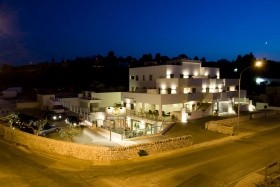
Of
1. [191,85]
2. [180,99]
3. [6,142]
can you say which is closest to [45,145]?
[6,142]

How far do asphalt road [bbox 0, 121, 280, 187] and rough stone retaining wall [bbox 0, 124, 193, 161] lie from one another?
23.9 inches

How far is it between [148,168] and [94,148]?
15.3 feet

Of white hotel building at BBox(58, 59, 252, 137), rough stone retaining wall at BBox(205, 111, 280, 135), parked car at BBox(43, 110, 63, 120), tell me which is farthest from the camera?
white hotel building at BBox(58, 59, 252, 137)

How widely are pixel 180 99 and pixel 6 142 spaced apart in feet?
75.4

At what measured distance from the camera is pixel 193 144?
2697 centimetres

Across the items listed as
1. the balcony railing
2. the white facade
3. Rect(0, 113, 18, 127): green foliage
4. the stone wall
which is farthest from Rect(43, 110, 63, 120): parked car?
the white facade

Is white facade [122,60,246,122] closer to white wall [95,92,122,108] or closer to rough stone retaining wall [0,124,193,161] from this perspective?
white wall [95,92,122,108]

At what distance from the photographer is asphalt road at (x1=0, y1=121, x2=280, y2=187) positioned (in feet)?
58.8

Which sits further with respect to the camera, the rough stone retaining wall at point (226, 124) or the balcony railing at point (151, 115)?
the balcony railing at point (151, 115)

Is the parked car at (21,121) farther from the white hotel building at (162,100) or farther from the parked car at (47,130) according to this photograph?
the white hotel building at (162,100)

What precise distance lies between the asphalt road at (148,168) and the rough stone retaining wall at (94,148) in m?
0.61

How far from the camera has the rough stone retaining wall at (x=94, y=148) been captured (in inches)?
866

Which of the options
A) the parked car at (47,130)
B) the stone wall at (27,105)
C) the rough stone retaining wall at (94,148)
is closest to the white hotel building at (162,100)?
the parked car at (47,130)

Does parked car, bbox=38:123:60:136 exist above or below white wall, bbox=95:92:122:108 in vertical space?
below
